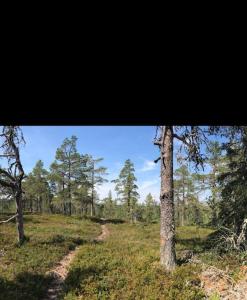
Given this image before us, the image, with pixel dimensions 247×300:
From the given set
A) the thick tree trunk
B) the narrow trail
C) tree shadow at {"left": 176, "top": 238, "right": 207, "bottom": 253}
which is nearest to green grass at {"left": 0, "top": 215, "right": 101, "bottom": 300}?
the narrow trail

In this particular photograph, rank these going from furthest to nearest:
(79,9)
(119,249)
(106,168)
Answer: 1. (106,168)
2. (119,249)
3. (79,9)

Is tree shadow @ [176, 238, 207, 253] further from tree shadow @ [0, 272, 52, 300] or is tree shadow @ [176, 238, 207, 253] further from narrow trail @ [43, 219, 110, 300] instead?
Result: tree shadow @ [0, 272, 52, 300]

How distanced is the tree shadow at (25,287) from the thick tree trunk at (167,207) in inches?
180

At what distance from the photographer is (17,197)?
19.9 metres

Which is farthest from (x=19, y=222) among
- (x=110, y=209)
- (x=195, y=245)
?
(x=110, y=209)

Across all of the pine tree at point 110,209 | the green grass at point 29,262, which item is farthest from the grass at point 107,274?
the pine tree at point 110,209

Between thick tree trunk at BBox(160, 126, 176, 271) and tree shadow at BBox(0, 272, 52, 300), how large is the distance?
180 inches

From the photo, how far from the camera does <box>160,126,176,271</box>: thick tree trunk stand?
1358 centimetres

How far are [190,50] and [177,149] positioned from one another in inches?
545

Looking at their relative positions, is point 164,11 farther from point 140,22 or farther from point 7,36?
point 7,36

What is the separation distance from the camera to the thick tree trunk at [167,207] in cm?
1358

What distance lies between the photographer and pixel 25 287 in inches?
496

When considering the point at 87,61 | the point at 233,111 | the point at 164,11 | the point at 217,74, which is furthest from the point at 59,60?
the point at 233,111

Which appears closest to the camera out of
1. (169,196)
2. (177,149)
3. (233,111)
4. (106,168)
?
(233,111)
